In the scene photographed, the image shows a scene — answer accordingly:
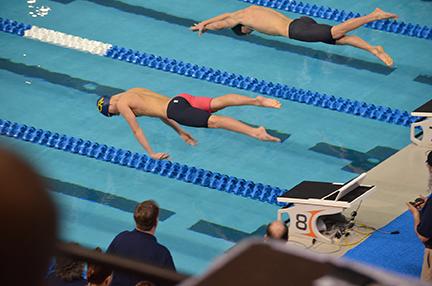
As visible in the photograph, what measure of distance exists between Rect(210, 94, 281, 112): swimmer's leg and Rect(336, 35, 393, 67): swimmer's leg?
128 cm

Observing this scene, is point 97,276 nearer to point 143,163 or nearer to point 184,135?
point 184,135

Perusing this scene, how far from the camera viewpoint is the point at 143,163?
8102 mm

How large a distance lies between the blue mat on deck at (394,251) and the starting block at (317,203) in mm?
276

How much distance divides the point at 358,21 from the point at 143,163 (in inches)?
88.9

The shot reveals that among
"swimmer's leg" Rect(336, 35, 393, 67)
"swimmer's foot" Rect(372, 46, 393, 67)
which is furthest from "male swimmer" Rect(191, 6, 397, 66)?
"swimmer's foot" Rect(372, 46, 393, 67)

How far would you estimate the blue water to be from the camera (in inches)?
298

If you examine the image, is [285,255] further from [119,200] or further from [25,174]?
[119,200]

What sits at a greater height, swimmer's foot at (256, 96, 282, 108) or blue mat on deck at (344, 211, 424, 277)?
swimmer's foot at (256, 96, 282, 108)

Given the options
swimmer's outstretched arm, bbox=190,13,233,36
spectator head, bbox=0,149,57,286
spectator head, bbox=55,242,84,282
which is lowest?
swimmer's outstretched arm, bbox=190,13,233,36

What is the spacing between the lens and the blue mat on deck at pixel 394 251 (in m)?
6.74

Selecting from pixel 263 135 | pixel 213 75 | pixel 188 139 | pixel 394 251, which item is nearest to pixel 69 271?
pixel 263 135

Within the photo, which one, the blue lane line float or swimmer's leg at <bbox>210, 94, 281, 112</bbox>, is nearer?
swimmer's leg at <bbox>210, 94, 281, 112</bbox>

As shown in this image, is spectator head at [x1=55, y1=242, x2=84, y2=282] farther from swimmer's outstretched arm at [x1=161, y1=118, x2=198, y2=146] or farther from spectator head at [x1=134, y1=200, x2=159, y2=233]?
swimmer's outstretched arm at [x1=161, y1=118, x2=198, y2=146]

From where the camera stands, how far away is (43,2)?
11.0m
